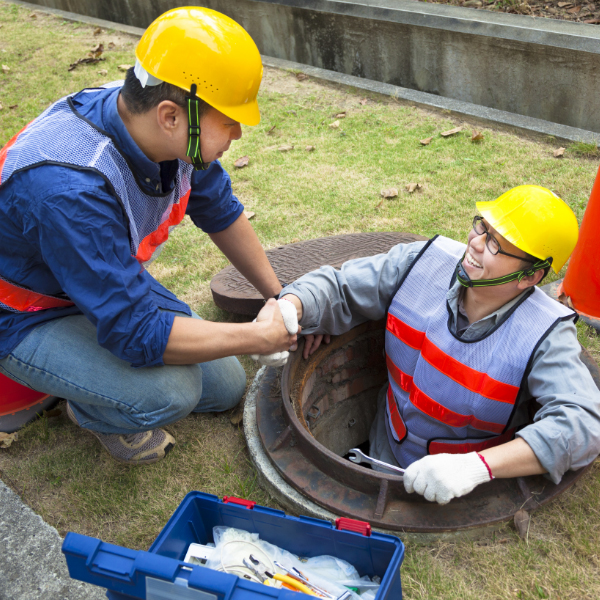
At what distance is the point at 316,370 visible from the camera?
9.49ft

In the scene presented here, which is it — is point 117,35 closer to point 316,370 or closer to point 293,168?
point 293,168

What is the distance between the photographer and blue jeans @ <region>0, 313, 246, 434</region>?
2330 millimetres

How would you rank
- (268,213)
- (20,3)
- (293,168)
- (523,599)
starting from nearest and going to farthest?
1. (523,599)
2. (268,213)
3. (293,168)
4. (20,3)

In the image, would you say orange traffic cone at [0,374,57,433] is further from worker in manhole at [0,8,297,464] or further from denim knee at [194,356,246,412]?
denim knee at [194,356,246,412]

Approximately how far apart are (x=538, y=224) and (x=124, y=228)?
1.45m

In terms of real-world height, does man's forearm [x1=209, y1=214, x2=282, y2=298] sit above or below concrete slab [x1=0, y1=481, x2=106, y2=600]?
above

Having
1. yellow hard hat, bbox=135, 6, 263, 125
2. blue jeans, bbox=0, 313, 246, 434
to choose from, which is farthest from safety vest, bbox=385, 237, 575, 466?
yellow hard hat, bbox=135, 6, 263, 125

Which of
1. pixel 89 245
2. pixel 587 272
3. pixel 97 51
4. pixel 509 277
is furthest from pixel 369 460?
pixel 97 51

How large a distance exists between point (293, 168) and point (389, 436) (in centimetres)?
257

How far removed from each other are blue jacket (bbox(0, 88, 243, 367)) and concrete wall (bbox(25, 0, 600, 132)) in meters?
4.00

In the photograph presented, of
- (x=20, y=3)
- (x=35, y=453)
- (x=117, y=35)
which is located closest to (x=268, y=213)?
(x=35, y=453)

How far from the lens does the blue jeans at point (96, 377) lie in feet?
7.64

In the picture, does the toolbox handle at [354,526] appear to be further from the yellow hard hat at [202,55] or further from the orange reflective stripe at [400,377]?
the yellow hard hat at [202,55]

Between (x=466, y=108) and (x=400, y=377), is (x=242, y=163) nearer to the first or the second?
(x=466, y=108)
